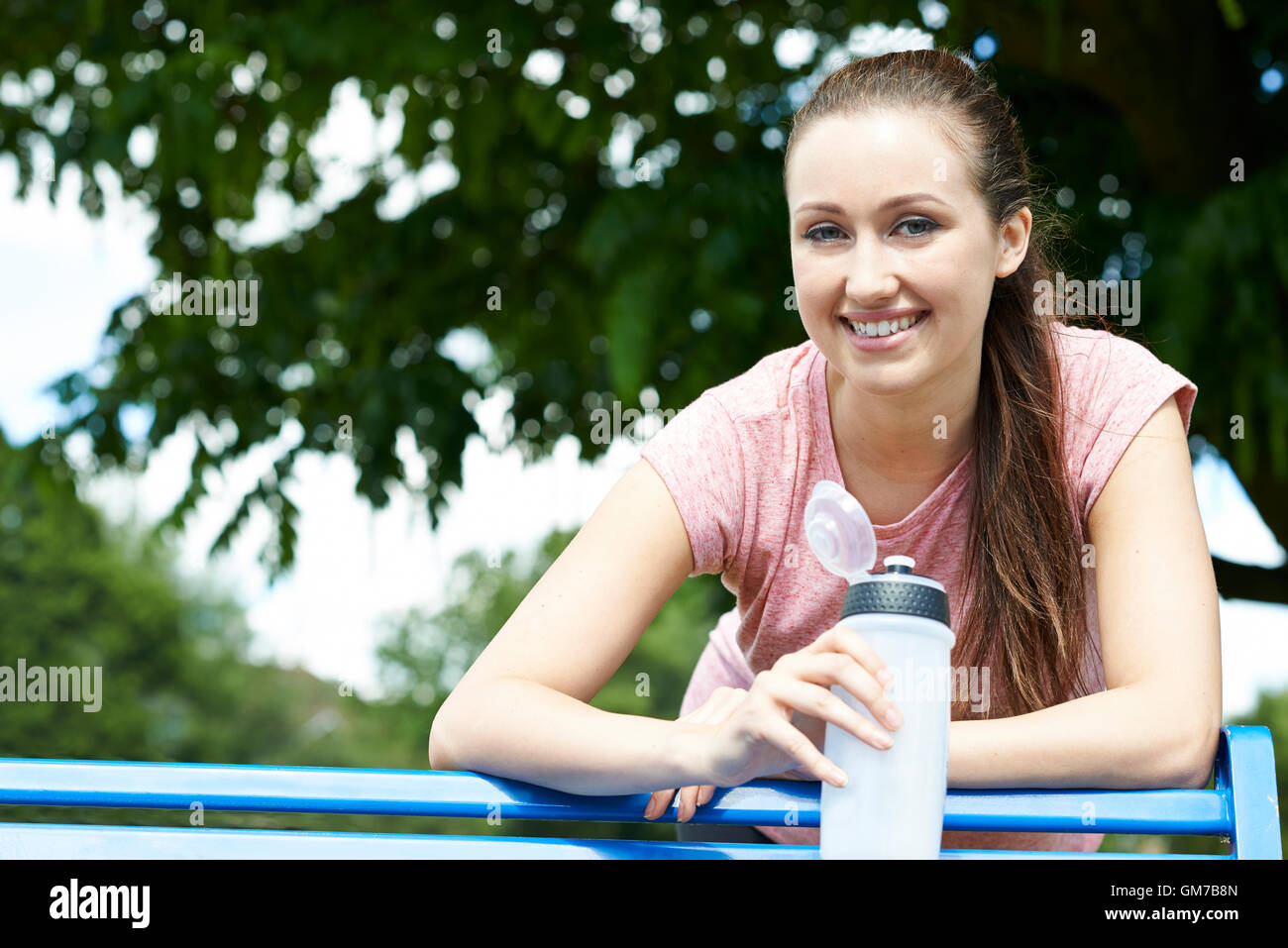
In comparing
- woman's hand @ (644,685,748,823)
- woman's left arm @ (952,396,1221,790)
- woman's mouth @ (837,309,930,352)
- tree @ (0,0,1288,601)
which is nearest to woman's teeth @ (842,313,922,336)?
woman's mouth @ (837,309,930,352)

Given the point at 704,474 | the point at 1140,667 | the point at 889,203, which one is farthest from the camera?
the point at 704,474

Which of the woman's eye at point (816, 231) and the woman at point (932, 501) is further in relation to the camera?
the woman's eye at point (816, 231)

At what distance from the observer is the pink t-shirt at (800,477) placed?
177 cm

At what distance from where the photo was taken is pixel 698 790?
131cm

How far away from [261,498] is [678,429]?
330cm

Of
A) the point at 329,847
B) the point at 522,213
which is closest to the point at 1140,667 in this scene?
the point at 329,847

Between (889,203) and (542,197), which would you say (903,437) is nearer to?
(889,203)

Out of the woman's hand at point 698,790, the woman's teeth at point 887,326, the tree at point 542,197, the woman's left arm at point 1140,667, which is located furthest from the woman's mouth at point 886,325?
the tree at point 542,197

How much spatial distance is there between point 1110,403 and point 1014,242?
1.03 ft

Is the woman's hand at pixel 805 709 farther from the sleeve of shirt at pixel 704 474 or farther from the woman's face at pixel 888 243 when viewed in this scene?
the woman's face at pixel 888 243

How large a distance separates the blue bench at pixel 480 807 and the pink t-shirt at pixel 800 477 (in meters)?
0.51

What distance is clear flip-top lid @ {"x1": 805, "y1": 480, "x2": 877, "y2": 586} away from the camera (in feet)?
4.07
